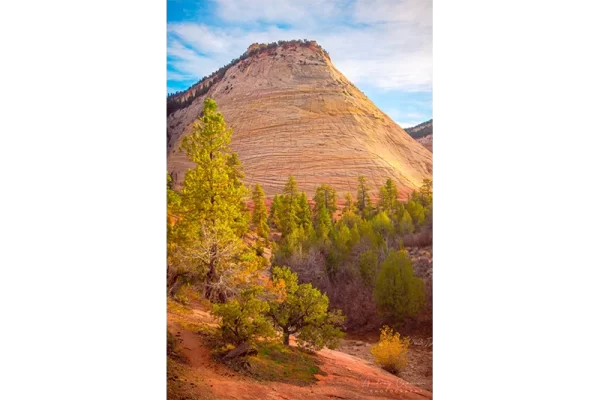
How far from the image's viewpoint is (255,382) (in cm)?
612

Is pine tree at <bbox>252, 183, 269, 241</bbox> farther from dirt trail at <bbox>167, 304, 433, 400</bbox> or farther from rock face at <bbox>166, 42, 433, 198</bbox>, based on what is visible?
dirt trail at <bbox>167, 304, 433, 400</bbox>

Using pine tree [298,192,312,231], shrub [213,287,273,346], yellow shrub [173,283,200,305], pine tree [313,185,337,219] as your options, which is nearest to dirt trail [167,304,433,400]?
yellow shrub [173,283,200,305]

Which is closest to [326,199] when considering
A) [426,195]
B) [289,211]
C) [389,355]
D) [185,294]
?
[289,211]

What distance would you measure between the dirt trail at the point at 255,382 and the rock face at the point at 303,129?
8.14m

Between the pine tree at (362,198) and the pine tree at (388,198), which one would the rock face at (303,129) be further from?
the pine tree at (388,198)

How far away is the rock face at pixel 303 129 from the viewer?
666 inches

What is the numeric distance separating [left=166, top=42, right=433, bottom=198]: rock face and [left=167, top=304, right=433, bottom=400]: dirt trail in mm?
8136

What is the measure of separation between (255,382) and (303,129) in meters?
15.5

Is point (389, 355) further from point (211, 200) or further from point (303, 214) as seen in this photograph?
point (303, 214)

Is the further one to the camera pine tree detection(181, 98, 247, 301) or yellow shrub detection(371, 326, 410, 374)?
yellow shrub detection(371, 326, 410, 374)

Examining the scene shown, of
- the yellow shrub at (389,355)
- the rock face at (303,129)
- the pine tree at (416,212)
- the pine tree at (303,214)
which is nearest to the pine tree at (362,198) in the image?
A: the rock face at (303,129)

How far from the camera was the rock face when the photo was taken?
16.9m
